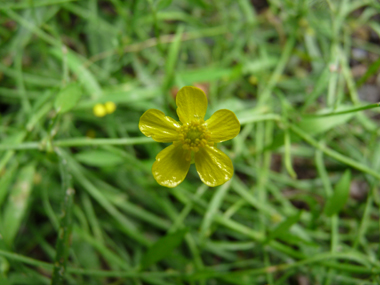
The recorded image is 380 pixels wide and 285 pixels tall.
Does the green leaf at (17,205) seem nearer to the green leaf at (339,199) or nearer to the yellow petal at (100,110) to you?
the yellow petal at (100,110)

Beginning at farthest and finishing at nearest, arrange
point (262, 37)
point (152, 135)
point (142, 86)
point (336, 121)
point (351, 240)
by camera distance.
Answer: point (262, 37)
point (142, 86)
point (351, 240)
point (336, 121)
point (152, 135)

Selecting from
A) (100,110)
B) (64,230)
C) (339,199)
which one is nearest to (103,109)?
(100,110)

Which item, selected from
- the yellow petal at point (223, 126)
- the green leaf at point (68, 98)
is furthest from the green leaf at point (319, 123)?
the green leaf at point (68, 98)

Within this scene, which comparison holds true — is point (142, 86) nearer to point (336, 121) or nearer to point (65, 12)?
point (65, 12)

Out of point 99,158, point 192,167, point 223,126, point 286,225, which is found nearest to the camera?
point 223,126

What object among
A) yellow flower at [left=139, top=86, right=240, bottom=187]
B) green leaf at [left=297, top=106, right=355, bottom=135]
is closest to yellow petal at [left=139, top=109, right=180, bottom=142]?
yellow flower at [left=139, top=86, right=240, bottom=187]

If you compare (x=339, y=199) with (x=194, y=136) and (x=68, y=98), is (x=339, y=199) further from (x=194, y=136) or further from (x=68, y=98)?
(x=68, y=98)

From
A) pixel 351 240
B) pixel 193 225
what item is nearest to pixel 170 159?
pixel 193 225
